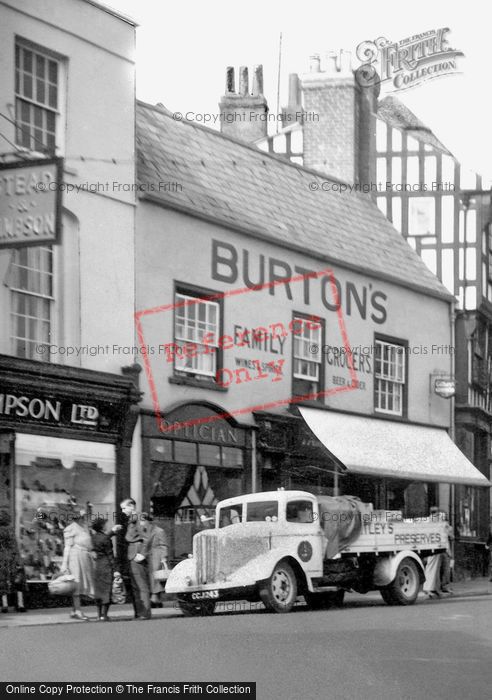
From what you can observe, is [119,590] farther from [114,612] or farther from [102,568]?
[102,568]

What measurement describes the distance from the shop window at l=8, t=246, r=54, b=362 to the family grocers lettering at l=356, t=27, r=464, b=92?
1441cm

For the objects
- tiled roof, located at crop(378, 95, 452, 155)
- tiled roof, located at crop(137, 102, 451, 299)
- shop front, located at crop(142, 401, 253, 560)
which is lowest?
shop front, located at crop(142, 401, 253, 560)

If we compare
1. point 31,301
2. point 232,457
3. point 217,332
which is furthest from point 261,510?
point 217,332

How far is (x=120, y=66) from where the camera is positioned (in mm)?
23625

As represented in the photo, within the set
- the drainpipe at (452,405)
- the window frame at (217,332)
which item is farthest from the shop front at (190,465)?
the drainpipe at (452,405)

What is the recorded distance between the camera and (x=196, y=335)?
82.7ft

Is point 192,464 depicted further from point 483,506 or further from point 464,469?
point 483,506

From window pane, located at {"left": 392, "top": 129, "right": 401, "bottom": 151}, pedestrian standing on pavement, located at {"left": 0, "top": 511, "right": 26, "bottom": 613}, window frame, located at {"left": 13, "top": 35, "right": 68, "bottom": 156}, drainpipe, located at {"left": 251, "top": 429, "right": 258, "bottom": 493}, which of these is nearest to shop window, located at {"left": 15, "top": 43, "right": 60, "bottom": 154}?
window frame, located at {"left": 13, "top": 35, "right": 68, "bottom": 156}

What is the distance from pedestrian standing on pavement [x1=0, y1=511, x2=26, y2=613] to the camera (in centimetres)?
1925

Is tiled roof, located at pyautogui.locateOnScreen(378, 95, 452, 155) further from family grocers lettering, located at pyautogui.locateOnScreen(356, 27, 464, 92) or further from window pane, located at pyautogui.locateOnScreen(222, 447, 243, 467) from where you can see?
window pane, located at pyautogui.locateOnScreen(222, 447, 243, 467)

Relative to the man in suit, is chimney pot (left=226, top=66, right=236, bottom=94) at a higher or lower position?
higher

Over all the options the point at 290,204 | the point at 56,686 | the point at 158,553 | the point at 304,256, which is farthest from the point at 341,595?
the point at 56,686

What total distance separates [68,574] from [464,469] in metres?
13.5

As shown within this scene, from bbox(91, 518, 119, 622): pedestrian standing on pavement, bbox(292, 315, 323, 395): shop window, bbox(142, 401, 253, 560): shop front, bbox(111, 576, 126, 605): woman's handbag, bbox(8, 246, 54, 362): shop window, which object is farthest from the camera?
bbox(292, 315, 323, 395): shop window
